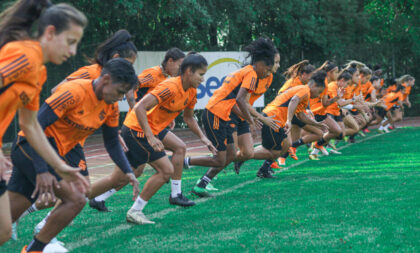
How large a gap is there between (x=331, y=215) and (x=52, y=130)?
3.11 meters

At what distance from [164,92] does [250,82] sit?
204 centimetres

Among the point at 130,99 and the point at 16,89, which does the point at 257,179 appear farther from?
the point at 16,89

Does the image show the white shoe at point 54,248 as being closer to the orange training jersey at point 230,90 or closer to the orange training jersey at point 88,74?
the orange training jersey at point 88,74

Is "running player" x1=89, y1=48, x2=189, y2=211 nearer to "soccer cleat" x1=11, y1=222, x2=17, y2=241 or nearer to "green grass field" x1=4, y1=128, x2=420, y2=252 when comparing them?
"green grass field" x1=4, y1=128, x2=420, y2=252

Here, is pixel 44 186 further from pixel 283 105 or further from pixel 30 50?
pixel 283 105

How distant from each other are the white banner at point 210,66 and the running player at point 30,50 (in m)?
15.3

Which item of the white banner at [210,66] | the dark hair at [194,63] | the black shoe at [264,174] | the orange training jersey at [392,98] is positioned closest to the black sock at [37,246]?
the dark hair at [194,63]

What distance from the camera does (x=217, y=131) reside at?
8.39 metres

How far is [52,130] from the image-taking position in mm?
4789

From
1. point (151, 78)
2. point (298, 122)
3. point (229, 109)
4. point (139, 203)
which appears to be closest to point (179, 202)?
point (139, 203)

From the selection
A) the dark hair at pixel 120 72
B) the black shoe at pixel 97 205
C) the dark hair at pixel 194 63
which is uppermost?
the dark hair at pixel 120 72

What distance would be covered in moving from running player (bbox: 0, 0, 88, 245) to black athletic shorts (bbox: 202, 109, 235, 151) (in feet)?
15.7

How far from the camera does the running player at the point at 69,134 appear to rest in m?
4.42

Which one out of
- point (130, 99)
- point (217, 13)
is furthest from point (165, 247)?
point (217, 13)
